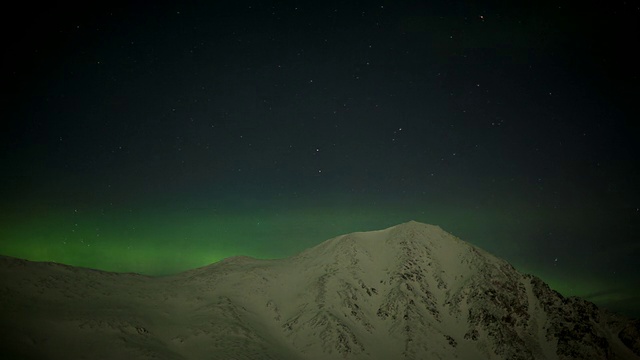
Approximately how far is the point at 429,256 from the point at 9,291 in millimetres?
130296

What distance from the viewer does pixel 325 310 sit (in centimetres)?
11444

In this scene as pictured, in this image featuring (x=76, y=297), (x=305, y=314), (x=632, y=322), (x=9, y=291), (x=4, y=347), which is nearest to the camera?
(x=4, y=347)

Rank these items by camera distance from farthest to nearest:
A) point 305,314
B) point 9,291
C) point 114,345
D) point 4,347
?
point 305,314, point 9,291, point 114,345, point 4,347

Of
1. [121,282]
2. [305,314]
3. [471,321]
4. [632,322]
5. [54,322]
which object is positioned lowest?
[632,322]

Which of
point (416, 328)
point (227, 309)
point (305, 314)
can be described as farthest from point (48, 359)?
point (416, 328)

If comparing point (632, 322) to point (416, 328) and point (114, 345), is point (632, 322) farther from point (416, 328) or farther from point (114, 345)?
point (114, 345)

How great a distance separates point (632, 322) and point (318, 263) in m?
123

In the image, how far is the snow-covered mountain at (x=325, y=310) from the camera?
7556cm

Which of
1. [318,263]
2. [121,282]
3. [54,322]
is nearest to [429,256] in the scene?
[318,263]

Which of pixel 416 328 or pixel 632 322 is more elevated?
pixel 416 328

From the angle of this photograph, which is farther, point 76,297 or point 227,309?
point 227,309

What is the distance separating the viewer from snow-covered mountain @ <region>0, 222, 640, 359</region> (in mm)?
75562

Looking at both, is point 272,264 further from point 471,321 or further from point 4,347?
point 4,347

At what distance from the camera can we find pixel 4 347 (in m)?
56.2
